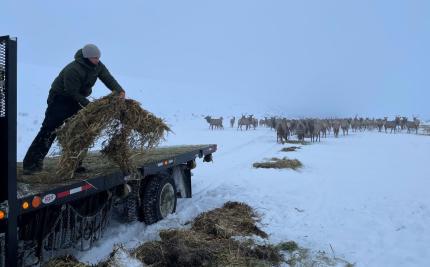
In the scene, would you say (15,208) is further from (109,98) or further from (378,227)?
(378,227)

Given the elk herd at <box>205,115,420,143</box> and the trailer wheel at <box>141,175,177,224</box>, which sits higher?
the elk herd at <box>205,115,420,143</box>

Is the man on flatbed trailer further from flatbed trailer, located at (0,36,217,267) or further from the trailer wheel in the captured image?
the trailer wheel

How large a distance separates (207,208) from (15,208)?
5.27 meters

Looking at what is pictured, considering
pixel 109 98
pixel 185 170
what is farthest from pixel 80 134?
pixel 185 170

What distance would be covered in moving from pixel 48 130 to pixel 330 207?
19.6 ft

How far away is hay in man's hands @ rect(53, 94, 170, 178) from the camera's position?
20.8 ft

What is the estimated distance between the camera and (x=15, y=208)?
479 cm

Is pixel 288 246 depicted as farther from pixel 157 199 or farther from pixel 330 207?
pixel 330 207

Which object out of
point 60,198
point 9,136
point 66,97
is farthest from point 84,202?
point 9,136

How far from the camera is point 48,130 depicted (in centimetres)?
693

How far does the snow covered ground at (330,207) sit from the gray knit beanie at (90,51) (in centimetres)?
272

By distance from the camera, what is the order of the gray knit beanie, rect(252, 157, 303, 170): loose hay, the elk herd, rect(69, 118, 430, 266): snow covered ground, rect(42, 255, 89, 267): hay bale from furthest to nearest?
the elk herd, rect(252, 157, 303, 170): loose hay, rect(69, 118, 430, 266): snow covered ground, the gray knit beanie, rect(42, 255, 89, 267): hay bale

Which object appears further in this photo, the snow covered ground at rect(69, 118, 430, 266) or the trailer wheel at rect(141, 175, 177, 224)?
the trailer wheel at rect(141, 175, 177, 224)

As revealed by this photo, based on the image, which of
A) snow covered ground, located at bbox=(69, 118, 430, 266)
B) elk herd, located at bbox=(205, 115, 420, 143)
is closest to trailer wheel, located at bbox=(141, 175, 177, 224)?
snow covered ground, located at bbox=(69, 118, 430, 266)
